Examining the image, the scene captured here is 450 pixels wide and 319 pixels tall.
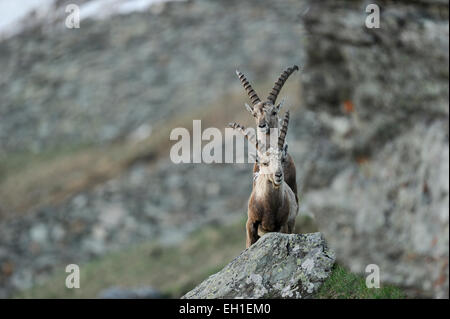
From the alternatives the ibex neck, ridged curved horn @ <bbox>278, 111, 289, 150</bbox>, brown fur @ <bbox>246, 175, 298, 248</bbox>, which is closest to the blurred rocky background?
brown fur @ <bbox>246, 175, 298, 248</bbox>

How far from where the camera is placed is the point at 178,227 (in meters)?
36.8

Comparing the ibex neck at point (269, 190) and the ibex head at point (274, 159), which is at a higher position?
the ibex head at point (274, 159)

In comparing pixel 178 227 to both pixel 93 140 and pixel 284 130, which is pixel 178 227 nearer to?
pixel 93 140

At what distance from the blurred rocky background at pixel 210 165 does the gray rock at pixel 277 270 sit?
2790 millimetres

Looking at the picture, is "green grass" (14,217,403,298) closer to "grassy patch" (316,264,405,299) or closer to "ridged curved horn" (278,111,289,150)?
"grassy patch" (316,264,405,299)

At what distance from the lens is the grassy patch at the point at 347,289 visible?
470 inches

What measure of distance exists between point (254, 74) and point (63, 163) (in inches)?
707

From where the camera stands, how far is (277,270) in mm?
12234

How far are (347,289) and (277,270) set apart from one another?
4.59 ft

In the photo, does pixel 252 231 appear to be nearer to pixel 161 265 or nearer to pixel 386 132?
pixel 386 132

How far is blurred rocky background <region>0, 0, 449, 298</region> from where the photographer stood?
89.2 ft

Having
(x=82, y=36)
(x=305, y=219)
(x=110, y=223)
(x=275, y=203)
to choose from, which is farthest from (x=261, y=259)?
(x=82, y=36)

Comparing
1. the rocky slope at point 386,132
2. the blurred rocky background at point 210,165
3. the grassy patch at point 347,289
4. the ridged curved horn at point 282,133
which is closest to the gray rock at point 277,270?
the grassy patch at point 347,289

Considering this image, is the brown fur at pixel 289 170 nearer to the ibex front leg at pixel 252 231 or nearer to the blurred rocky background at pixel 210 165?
the ibex front leg at pixel 252 231
